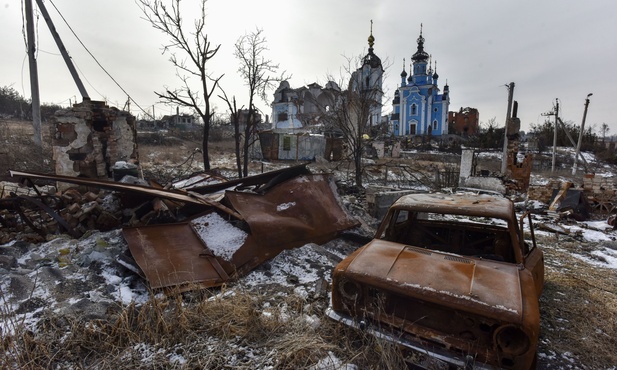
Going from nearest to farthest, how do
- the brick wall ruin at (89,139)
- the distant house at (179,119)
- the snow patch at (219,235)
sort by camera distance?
the snow patch at (219,235), the brick wall ruin at (89,139), the distant house at (179,119)

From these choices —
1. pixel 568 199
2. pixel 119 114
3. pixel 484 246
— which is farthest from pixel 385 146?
pixel 484 246

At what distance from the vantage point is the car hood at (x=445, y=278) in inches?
84.0

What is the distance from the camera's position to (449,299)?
7.23ft

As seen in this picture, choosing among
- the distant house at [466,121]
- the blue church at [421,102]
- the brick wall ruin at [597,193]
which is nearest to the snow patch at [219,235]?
the brick wall ruin at [597,193]

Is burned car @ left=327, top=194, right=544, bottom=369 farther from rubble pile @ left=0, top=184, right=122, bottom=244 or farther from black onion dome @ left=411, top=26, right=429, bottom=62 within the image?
black onion dome @ left=411, top=26, right=429, bottom=62

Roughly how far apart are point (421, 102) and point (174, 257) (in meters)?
54.1

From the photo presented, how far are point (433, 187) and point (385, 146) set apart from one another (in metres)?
19.5

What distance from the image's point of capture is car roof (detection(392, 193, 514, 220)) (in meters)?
3.00

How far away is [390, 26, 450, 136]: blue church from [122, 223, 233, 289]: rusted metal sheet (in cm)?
5014

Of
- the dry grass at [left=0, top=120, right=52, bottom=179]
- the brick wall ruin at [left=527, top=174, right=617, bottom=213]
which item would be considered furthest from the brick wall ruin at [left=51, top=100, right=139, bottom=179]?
the brick wall ruin at [left=527, top=174, right=617, bottom=213]

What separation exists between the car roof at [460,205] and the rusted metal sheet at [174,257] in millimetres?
2355

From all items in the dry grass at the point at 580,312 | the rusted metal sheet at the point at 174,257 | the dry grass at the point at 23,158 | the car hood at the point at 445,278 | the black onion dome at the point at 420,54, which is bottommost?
the dry grass at the point at 580,312

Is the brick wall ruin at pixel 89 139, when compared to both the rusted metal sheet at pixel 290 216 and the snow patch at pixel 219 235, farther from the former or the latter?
the rusted metal sheet at pixel 290 216

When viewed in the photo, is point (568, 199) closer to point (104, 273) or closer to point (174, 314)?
point (174, 314)
